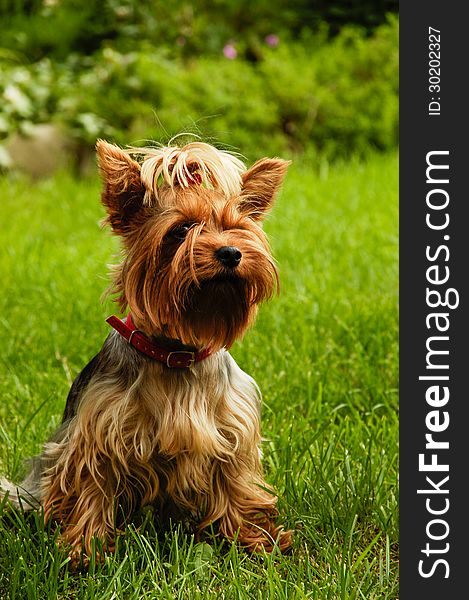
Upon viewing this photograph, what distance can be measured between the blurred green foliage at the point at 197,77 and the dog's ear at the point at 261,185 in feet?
14.1

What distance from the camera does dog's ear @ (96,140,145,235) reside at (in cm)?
262

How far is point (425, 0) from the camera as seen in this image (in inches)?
120

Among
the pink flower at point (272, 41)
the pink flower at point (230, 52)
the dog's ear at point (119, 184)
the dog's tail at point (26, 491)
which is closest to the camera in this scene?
the dog's ear at point (119, 184)

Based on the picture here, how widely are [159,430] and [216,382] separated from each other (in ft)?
0.73

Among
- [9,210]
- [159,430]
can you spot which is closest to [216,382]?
[159,430]

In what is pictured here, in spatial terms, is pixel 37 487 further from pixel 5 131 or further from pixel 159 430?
pixel 5 131

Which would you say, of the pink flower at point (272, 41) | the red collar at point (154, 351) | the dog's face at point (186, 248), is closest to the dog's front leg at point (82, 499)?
the red collar at point (154, 351)

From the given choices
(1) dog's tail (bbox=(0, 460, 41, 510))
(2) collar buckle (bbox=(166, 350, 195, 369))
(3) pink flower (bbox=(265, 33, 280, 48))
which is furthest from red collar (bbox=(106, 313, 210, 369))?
(3) pink flower (bbox=(265, 33, 280, 48))

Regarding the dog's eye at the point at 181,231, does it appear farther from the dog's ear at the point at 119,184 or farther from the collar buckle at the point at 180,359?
the collar buckle at the point at 180,359

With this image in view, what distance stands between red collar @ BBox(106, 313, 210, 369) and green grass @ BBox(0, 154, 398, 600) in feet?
1.73

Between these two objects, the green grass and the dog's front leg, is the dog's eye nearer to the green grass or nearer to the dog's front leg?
the dog's front leg

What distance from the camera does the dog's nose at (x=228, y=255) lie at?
8.21ft

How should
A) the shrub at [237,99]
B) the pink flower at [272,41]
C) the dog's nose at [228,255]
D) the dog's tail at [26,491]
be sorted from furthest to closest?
the pink flower at [272,41], the shrub at [237,99], the dog's tail at [26,491], the dog's nose at [228,255]

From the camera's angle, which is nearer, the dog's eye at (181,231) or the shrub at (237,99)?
the dog's eye at (181,231)
